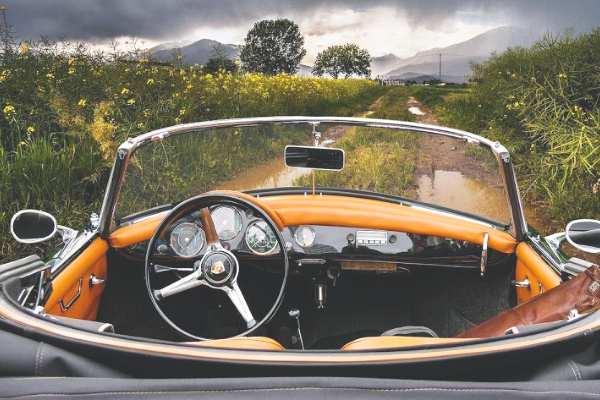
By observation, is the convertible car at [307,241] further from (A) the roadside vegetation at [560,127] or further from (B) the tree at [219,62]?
(B) the tree at [219,62]

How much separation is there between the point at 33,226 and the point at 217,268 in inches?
31.7

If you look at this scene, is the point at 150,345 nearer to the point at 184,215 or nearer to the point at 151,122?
the point at 184,215

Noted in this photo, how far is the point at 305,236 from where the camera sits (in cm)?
289

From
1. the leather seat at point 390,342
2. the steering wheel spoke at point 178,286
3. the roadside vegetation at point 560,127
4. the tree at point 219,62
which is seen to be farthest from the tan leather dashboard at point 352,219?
the tree at point 219,62

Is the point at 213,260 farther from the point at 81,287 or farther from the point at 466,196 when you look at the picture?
the point at 466,196

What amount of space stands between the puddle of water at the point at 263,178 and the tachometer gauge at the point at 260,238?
352mm

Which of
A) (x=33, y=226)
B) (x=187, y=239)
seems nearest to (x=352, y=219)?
→ (x=187, y=239)

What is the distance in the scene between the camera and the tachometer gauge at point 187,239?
8.32 ft

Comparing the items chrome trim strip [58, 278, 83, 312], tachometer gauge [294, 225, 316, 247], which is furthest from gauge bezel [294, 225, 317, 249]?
chrome trim strip [58, 278, 83, 312]

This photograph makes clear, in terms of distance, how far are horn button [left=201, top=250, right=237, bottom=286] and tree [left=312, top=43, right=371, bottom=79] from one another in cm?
9160

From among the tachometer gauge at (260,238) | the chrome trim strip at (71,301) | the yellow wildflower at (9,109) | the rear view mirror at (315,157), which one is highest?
the yellow wildflower at (9,109)

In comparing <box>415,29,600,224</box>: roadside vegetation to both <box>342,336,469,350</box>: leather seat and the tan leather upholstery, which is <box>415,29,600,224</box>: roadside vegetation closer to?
the tan leather upholstery

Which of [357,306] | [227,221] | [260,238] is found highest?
[227,221]

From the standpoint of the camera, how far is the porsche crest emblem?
2449mm
